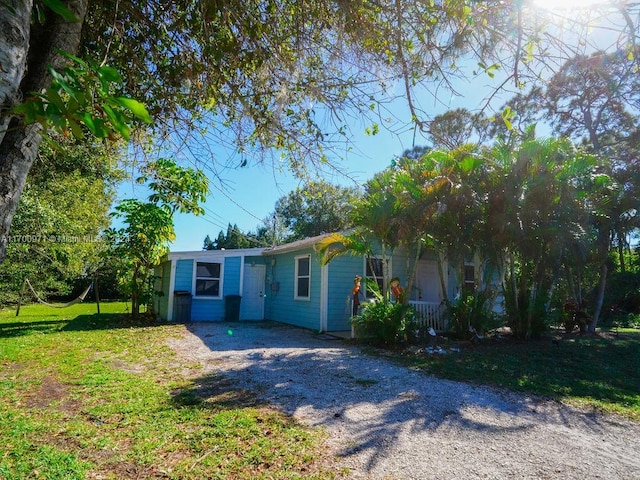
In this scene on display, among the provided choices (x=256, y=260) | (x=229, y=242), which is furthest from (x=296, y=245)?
(x=229, y=242)

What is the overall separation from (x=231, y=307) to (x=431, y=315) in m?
6.94

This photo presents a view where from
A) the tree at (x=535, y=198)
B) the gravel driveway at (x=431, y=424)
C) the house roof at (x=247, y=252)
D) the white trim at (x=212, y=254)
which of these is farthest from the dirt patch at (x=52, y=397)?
the tree at (x=535, y=198)

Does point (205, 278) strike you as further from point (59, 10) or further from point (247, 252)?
point (59, 10)

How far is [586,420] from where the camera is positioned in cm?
443

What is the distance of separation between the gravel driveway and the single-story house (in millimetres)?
4733

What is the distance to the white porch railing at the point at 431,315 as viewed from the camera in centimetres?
1040

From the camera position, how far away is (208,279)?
1400 cm

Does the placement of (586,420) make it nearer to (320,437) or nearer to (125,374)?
(320,437)

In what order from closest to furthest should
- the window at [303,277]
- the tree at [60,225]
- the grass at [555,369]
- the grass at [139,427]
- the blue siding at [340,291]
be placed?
the grass at [139,427] < the grass at [555,369] < the tree at [60,225] < the blue siding at [340,291] < the window at [303,277]

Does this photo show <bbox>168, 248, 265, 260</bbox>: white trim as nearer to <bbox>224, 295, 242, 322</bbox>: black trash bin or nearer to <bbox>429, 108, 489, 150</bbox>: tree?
<bbox>224, 295, 242, 322</bbox>: black trash bin

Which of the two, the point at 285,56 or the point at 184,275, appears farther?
the point at 184,275

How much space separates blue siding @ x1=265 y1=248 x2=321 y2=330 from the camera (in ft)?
39.7

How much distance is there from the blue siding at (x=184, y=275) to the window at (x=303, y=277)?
3760 mm

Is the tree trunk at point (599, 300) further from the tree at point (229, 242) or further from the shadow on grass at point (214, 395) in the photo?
the tree at point (229, 242)
